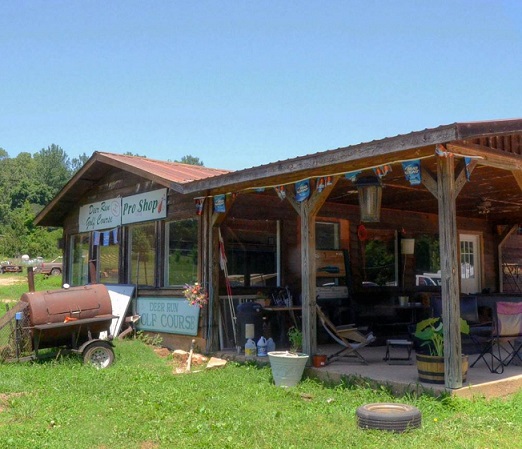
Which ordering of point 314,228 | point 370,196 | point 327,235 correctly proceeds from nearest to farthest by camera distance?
point 370,196 < point 314,228 < point 327,235

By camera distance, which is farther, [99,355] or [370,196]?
[99,355]

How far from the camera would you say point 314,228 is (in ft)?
25.4

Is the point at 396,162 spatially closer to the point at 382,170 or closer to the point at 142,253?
the point at 382,170

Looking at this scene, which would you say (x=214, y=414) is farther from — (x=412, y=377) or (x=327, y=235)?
(x=327, y=235)

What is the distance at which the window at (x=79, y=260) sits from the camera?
13234 mm

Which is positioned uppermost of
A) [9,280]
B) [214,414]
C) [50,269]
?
[50,269]

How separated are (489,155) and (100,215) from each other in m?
8.28

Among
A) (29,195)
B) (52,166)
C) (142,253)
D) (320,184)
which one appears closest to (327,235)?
(142,253)

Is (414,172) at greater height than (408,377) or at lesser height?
greater

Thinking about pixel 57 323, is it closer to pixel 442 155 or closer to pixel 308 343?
pixel 308 343

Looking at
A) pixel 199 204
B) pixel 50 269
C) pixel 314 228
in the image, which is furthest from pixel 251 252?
pixel 50 269

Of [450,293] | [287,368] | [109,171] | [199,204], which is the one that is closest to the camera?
[450,293]

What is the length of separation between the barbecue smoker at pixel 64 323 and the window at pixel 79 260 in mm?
4289

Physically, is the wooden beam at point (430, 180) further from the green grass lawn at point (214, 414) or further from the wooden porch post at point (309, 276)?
the green grass lawn at point (214, 414)
